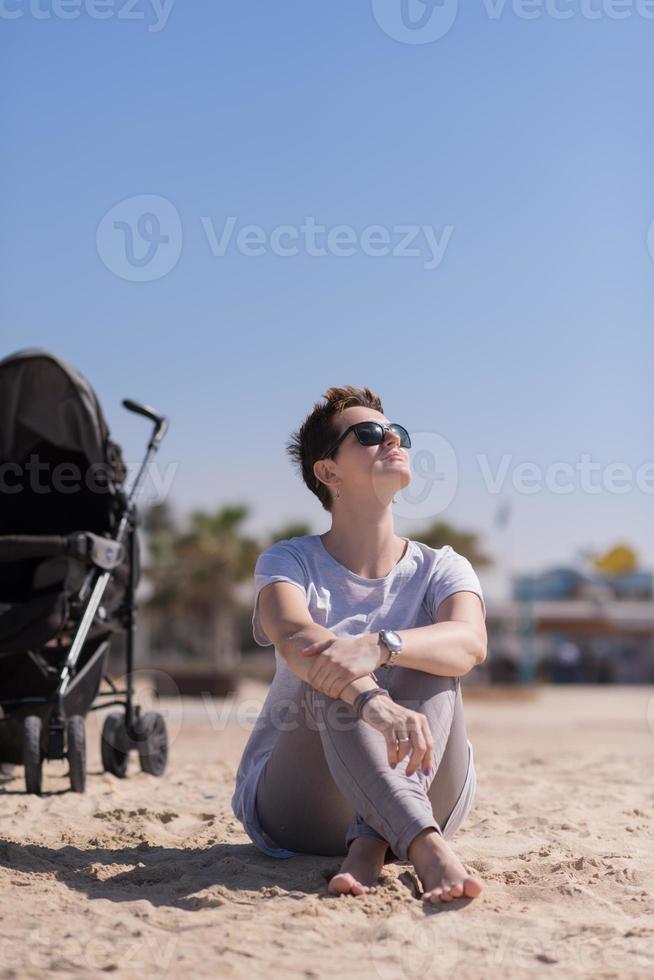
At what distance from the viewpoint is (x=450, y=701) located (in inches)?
118

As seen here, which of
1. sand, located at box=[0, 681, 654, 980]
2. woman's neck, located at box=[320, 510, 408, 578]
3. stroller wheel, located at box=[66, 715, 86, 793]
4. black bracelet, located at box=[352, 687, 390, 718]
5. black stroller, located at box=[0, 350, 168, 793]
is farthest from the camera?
black stroller, located at box=[0, 350, 168, 793]

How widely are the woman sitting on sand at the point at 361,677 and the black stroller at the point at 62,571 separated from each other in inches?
81.3

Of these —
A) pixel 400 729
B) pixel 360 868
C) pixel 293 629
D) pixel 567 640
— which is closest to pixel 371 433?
pixel 293 629

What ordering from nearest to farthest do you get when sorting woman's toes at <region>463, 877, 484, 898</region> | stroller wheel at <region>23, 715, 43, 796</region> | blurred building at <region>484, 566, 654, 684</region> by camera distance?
1. woman's toes at <region>463, 877, 484, 898</region>
2. stroller wheel at <region>23, 715, 43, 796</region>
3. blurred building at <region>484, 566, 654, 684</region>

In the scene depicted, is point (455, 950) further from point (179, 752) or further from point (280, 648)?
point (179, 752)

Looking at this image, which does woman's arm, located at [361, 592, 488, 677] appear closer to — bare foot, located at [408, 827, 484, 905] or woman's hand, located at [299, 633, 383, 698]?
woman's hand, located at [299, 633, 383, 698]

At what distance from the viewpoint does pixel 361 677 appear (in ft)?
9.20

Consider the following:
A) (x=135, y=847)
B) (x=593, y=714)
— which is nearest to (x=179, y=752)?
(x=135, y=847)

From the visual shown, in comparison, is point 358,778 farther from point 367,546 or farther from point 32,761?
point 32,761

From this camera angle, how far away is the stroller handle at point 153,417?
5.89 meters

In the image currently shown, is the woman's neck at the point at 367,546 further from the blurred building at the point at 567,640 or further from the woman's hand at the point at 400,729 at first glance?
the blurred building at the point at 567,640

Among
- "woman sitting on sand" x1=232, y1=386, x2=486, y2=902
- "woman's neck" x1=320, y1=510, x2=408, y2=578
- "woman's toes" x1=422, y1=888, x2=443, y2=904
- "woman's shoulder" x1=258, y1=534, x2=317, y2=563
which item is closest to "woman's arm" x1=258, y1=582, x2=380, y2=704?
"woman sitting on sand" x1=232, y1=386, x2=486, y2=902

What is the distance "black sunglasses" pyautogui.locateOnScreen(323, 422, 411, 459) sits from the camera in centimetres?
327

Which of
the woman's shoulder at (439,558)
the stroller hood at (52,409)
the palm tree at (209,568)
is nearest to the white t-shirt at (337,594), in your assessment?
the woman's shoulder at (439,558)
